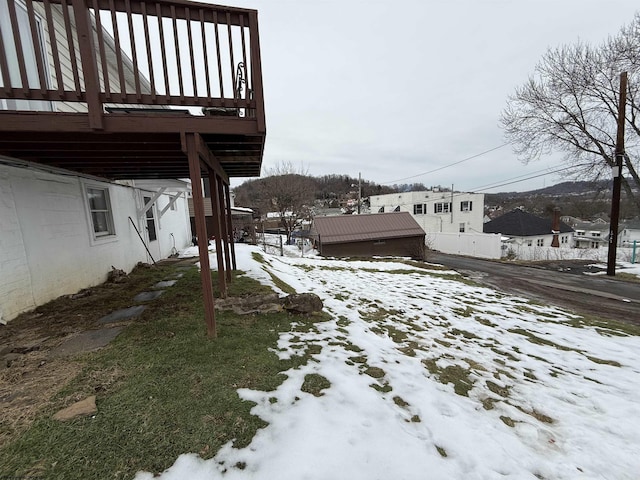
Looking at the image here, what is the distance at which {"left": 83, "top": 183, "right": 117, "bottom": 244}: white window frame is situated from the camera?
5.31 meters

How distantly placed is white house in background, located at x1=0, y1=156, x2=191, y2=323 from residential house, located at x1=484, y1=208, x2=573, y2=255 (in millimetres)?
33892

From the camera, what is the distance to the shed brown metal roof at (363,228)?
18188 millimetres

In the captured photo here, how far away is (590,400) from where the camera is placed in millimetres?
3000

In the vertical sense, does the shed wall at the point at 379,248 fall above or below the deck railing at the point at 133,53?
below

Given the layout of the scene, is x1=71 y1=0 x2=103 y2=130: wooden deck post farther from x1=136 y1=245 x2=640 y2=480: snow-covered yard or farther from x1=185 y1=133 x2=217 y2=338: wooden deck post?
x1=136 y1=245 x2=640 y2=480: snow-covered yard

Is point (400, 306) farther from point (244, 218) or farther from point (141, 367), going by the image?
point (244, 218)

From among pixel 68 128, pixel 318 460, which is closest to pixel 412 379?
pixel 318 460

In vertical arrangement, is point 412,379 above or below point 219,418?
below

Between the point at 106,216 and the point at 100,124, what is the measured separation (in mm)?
4419

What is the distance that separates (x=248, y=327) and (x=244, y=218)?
21.1m

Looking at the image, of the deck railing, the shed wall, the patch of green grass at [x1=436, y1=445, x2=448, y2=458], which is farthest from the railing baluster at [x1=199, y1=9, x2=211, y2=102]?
the shed wall

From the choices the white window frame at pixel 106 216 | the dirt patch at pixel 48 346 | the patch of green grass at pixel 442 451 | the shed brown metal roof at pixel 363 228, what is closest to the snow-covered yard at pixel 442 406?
the patch of green grass at pixel 442 451

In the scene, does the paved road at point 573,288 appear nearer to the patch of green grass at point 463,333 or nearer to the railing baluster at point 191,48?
the patch of green grass at point 463,333

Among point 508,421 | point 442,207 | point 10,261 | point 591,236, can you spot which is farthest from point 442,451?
point 591,236
